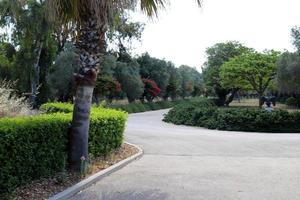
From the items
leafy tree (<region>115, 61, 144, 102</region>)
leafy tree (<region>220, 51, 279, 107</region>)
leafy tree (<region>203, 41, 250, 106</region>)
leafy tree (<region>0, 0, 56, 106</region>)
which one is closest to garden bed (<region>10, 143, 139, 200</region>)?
leafy tree (<region>0, 0, 56, 106</region>)

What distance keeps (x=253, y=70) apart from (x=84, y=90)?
32533 millimetres

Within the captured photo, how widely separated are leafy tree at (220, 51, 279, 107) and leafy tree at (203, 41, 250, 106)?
1220 cm

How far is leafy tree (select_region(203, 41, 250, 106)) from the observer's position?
180 feet

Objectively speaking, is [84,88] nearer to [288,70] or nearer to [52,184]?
[52,184]

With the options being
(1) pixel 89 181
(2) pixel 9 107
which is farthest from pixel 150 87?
(1) pixel 89 181

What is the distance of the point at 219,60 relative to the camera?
56188 millimetres

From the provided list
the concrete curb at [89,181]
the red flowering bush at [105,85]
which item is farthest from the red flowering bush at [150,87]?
the concrete curb at [89,181]

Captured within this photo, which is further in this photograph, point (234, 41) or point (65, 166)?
point (234, 41)

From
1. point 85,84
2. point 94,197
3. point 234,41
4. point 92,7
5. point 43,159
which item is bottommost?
point 94,197

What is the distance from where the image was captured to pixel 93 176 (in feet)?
27.0

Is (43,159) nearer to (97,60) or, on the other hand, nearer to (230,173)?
(97,60)

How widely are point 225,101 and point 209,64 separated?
574 cm

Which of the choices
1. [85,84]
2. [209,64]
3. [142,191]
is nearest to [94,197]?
[142,191]

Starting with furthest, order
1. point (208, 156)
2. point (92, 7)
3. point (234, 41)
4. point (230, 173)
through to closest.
Result: 1. point (234, 41)
2. point (208, 156)
3. point (230, 173)
4. point (92, 7)
